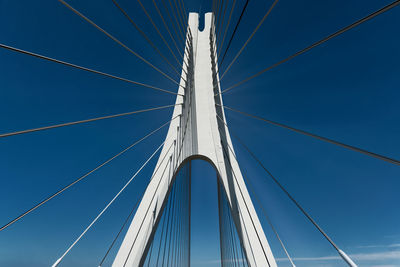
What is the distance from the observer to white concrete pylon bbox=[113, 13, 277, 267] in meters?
3.98

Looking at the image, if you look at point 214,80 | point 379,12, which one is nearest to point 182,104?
point 214,80

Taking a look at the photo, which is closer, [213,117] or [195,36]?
[213,117]

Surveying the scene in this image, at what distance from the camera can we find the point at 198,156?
5820 mm

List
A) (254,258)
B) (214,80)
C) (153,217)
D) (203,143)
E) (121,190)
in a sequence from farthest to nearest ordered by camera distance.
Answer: (214,80) → (203,143) → (153,217) → (254,258) → (121,190)

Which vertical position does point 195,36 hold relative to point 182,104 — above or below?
above

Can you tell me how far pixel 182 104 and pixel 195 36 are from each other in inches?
128

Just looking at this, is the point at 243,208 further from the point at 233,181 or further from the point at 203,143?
the point at 203,143

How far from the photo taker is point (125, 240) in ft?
12.9

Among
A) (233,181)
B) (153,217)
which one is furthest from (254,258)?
(153,217)

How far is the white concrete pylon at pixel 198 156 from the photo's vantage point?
13.1ft

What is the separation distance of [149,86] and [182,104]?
6.93 feet

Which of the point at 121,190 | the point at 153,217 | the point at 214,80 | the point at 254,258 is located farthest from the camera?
the point at 214,80

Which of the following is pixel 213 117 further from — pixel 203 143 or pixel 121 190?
pixel 121 190

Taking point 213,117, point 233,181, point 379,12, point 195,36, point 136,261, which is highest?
point 195,36
